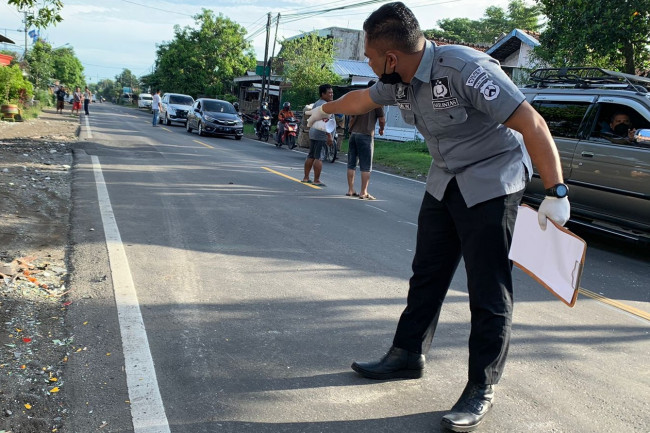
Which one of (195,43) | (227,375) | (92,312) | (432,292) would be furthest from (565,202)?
(195,43)

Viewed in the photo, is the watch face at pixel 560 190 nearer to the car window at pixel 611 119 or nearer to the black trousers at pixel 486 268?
the black trousers at pixel 486 268

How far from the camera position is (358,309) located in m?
4.29

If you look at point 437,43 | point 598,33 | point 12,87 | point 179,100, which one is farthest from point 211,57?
point 598,33

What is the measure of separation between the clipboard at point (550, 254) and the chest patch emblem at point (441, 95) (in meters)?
0.60

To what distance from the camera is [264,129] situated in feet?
83.8

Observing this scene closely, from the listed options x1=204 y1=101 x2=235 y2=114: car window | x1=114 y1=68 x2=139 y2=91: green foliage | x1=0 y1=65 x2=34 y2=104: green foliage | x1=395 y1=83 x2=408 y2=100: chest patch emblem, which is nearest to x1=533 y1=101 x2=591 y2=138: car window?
x1=395 y1=83 x2=408 y2=100: chest patch emblem

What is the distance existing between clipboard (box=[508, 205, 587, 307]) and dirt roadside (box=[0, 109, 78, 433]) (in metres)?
2.24

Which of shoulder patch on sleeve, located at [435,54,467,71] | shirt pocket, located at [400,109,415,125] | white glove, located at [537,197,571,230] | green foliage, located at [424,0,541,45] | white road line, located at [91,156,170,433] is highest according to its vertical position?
green foliage, located at [424,0,541,45]

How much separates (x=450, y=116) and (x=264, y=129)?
23297 mm

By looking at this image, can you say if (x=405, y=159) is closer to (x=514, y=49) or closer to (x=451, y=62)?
(x=514, y=49)

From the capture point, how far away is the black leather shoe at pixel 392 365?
3.18 metres

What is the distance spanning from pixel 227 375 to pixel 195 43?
58183 mm

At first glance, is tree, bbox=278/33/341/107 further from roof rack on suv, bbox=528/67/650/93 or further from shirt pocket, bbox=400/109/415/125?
shirt pocket, bbox=400/109/415/125

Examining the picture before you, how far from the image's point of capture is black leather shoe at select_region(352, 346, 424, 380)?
3.18 metres
